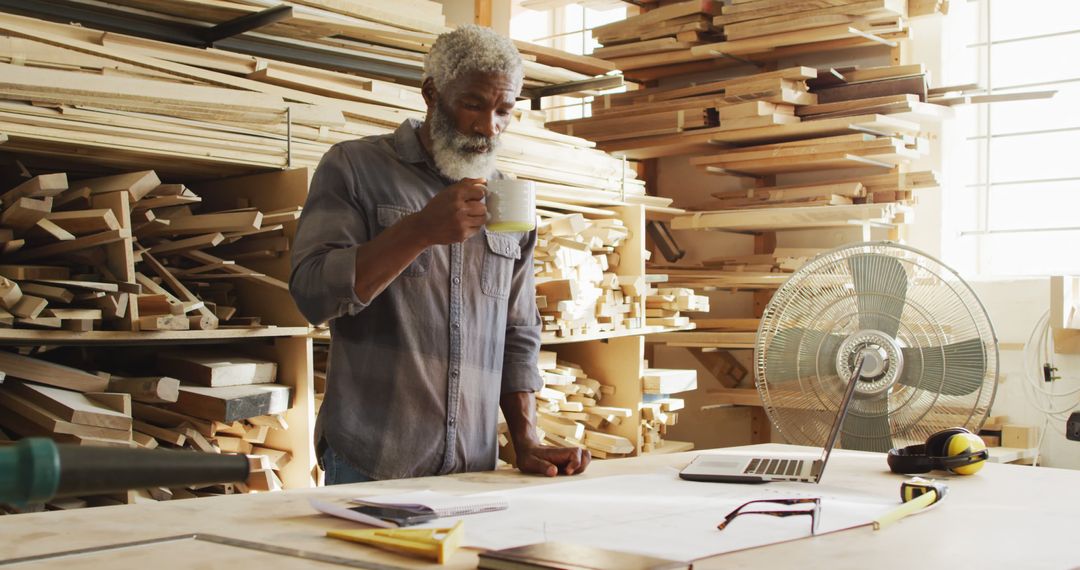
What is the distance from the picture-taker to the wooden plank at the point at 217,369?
3143 mm

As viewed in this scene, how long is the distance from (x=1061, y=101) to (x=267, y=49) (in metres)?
3.83

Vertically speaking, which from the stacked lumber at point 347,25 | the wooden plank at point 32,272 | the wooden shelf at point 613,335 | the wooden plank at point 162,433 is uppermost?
the stacked lumber at point 347,25

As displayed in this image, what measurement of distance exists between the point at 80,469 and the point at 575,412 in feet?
13.4

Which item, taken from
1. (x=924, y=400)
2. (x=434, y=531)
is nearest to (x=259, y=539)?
(x=434, y=531)

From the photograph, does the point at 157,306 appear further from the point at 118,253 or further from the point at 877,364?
the point at 877,364

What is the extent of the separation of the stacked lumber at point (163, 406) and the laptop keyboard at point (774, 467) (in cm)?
155

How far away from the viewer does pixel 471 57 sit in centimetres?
238

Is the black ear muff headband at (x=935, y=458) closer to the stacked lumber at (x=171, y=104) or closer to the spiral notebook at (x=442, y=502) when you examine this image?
the spiral notebook at (x=442, y=502)

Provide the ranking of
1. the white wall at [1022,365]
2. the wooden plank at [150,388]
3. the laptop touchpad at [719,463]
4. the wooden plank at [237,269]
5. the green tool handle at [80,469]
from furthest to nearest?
the white wall at [1022,365] < the wooden plank at [237,269] < the wooden plank at [150,388] < the laptop touchpad at [719,463] < the green tool handle at [80,469]

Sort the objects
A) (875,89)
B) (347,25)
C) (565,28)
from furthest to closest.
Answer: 1. (565,28)
2. (875,89)
3. (347,25)

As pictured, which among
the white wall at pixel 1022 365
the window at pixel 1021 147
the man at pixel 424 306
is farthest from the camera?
the window at pixel 1021 147

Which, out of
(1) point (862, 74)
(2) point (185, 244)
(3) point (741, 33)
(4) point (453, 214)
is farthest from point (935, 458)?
(3) point (741, 33)

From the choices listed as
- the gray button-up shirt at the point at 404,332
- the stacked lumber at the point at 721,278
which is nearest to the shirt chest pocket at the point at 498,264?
the gray button-up shirt at the point at 404,332

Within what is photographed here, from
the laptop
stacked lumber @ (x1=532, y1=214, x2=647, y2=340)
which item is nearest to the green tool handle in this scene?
the laptop
